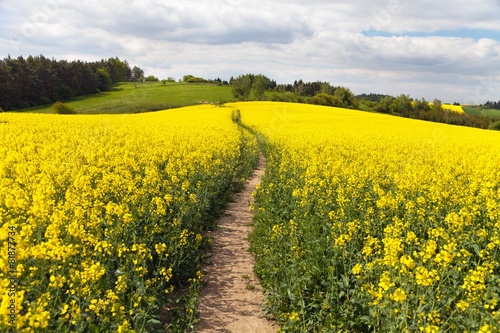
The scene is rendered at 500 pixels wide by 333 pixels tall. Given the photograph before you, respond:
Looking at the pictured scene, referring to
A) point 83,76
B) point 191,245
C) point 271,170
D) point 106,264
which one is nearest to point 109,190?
point 191,245

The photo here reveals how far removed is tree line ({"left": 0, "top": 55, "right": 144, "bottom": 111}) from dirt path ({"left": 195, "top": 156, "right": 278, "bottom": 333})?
6630cm

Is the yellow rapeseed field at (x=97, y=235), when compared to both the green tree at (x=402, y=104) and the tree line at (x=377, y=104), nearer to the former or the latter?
the tree line at (x=377, y=104)

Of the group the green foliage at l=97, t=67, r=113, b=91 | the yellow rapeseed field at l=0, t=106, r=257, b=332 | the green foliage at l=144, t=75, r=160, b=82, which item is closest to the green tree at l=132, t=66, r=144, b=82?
the green foliage at l=144, t=75, r=160, b=82

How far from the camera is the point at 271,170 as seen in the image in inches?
600

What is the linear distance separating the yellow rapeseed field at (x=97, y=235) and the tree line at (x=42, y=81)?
2303 inches

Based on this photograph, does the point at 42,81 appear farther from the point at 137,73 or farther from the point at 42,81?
the point at 137,73

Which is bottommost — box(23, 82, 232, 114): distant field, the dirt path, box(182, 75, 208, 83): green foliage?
the dirt path

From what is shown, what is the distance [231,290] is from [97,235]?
2.90 meters

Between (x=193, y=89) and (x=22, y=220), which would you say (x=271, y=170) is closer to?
(x=22, y=220)

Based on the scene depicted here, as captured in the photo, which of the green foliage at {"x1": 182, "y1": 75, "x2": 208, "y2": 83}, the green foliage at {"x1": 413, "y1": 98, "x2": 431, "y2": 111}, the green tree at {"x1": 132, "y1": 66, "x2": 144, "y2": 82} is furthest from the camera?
the green tree at {"x1": 132, "y1": 66, "x2": 144, "y2": 82}

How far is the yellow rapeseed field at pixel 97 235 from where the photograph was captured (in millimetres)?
4023

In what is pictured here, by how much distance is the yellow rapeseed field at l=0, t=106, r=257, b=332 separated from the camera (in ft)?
13.2

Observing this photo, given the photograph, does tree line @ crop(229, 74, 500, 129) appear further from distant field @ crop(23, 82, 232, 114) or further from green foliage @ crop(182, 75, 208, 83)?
green foliage @ crop(182, 75, 208, 83)

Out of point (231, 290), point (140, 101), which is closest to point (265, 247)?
point (231, 290)
